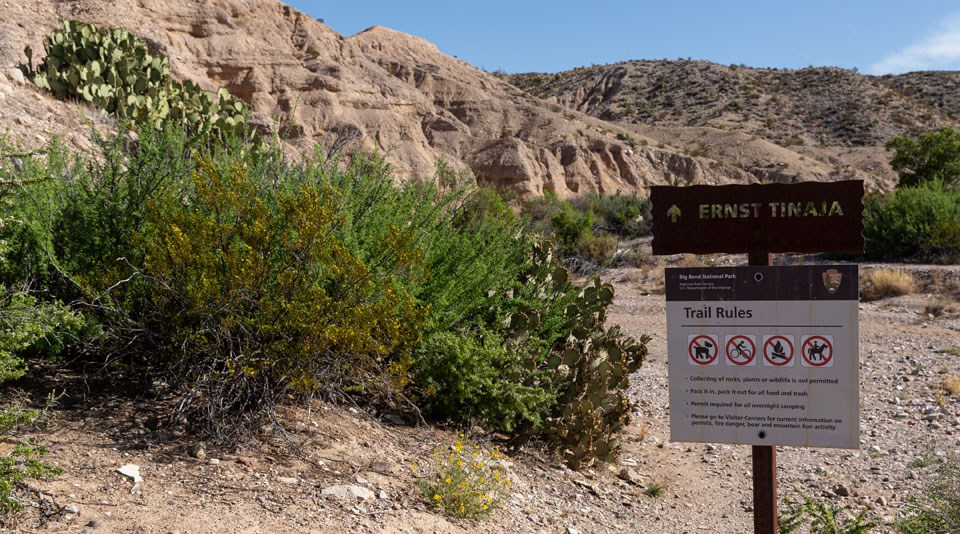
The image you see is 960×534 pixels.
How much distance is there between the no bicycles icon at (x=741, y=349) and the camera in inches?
150

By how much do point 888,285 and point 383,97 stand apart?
70.1ft

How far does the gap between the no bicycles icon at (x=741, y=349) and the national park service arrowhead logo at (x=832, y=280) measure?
403mm

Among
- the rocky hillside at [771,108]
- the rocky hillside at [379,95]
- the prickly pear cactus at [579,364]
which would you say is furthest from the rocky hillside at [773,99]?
the prickly pear cactus at [579,364]

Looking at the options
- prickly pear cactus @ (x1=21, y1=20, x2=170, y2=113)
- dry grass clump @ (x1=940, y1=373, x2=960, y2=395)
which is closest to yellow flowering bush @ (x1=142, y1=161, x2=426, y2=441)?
dry grass clump @ (x1=940, y1=373, x2=960, y2=395)

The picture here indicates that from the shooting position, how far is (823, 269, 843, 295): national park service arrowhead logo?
3.69 m

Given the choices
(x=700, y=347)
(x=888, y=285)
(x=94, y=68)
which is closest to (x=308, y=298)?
(x=700, y=347)

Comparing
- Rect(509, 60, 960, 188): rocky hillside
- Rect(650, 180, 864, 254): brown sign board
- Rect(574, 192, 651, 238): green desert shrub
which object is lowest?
Rect(650, 180, 864, 254): brown sign board

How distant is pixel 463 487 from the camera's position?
4.65 m

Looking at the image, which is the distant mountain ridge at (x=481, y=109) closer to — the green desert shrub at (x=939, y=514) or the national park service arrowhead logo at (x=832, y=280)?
the national park service arrowhead logo at (x=832, y=280)

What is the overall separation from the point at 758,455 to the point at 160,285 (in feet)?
11.8

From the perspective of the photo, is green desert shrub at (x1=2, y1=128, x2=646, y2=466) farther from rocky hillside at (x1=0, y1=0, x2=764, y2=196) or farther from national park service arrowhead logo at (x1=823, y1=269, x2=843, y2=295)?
rocky hillside at (x1=0, y1=0, x2=764, y2=196)

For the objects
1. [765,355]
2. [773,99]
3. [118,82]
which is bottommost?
[765,355]

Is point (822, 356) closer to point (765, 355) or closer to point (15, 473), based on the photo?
point (765, 355)

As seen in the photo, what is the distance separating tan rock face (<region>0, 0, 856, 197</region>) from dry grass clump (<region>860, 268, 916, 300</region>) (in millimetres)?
13755
